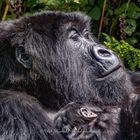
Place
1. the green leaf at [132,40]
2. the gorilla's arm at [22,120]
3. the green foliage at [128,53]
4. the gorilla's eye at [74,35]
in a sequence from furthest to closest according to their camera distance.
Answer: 1. the green leaf at [132,40]
2. the green foliage at [128,53]
3. the gorilla's eye at [74,35]
4. the gorilla's arm at [22,120]

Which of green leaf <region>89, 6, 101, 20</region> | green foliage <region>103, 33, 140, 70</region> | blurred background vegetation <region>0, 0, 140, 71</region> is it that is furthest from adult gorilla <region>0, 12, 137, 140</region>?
green leaf <region>89, 6, 101, 20</region>

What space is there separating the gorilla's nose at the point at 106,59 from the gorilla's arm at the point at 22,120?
502 mm

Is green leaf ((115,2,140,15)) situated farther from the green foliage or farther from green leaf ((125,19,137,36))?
the green foliage

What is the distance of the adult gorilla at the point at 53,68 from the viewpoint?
394 cm

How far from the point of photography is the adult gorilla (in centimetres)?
394

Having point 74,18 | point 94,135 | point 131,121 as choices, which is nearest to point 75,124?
point 94,135

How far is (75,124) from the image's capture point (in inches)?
154

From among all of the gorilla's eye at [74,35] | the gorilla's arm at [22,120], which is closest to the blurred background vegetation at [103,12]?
the gorilla's eye at [74,35]

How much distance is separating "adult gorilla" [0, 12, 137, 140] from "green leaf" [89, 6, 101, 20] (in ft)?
5.51

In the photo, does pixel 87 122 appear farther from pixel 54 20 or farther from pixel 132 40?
pixel 132 40

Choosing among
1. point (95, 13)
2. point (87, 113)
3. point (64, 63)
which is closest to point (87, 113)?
point (87, 113)

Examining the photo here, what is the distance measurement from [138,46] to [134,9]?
0.45 metres

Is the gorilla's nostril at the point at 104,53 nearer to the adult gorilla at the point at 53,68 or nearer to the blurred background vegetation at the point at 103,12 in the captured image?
the adult gorilla at the point at 53,68

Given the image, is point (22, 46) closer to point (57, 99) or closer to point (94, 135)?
point (57, 99)
